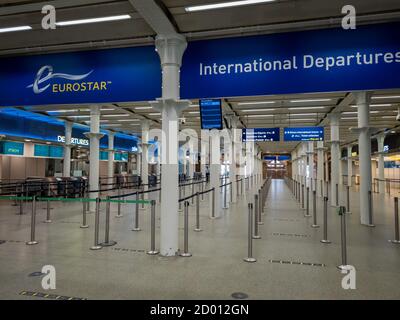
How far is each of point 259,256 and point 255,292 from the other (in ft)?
5.17

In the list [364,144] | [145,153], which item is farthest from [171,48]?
[145,153]

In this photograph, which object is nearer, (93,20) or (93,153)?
(93,20)

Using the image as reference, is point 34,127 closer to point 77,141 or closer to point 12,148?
point 12,148

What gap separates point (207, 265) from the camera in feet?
15.1

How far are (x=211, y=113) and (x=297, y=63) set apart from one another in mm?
4760

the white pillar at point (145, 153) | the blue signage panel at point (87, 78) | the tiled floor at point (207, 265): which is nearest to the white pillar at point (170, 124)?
the blue signage panel at point (87, 78)

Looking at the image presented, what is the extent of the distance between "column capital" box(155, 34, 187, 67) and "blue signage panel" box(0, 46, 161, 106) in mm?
253

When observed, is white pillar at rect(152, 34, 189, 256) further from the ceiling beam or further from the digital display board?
the digital display board

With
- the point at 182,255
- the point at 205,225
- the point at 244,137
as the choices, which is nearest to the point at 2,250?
the point at 182,255

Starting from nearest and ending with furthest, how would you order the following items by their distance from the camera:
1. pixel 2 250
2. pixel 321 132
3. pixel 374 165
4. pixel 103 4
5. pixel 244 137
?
pixel 103 4 < pixel 2 250 < pixel 321 132 < pixel 244 137 < pixel 374 165

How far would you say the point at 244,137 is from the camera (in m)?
15.3

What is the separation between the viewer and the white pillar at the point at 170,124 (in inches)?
190

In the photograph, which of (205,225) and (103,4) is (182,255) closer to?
(205,225)
